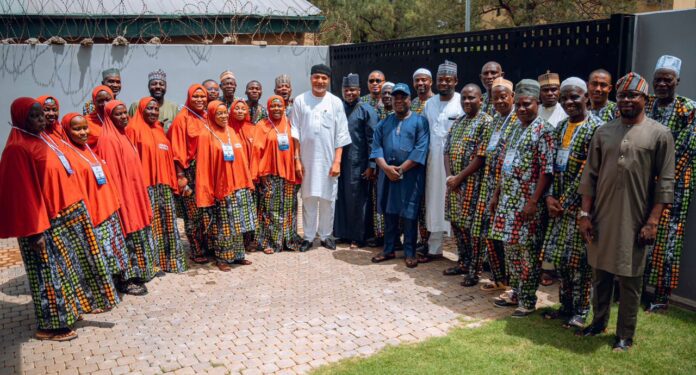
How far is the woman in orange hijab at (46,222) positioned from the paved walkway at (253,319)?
0.30m

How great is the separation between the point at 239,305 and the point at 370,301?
4.01 feet

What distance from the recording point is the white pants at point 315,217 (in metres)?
7.24

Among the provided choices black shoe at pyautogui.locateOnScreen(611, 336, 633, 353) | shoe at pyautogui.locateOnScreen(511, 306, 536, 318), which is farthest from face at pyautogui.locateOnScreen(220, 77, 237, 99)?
black shoe at pyautogui.locateOnScreen(611, 336, 633, 353)

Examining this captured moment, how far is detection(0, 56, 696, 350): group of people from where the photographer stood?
4.21 meters

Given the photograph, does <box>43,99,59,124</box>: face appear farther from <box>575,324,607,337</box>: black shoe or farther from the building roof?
the building roof

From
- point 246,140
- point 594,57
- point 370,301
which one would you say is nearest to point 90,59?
point 246,140

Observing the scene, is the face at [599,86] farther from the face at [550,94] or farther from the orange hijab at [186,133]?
the orange hijab at [186,133]

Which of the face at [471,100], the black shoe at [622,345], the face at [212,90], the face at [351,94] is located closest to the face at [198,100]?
the face at [212,90]

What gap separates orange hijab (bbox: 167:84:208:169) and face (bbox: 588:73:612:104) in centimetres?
390

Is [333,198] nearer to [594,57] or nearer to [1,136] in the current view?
[594,57]

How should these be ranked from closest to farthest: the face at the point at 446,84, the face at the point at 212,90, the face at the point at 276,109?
the face at the point at 446,84 < the face at the point at 276,109 < the face at the point at 212,90

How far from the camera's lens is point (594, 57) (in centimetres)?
600

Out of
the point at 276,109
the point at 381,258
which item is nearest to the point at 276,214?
the point at 276,109

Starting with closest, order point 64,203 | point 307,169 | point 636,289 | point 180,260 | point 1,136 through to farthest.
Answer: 1. point 636,289
2. point 64,203
3. point 180,260
4. point 307,169
5. point 1,136
